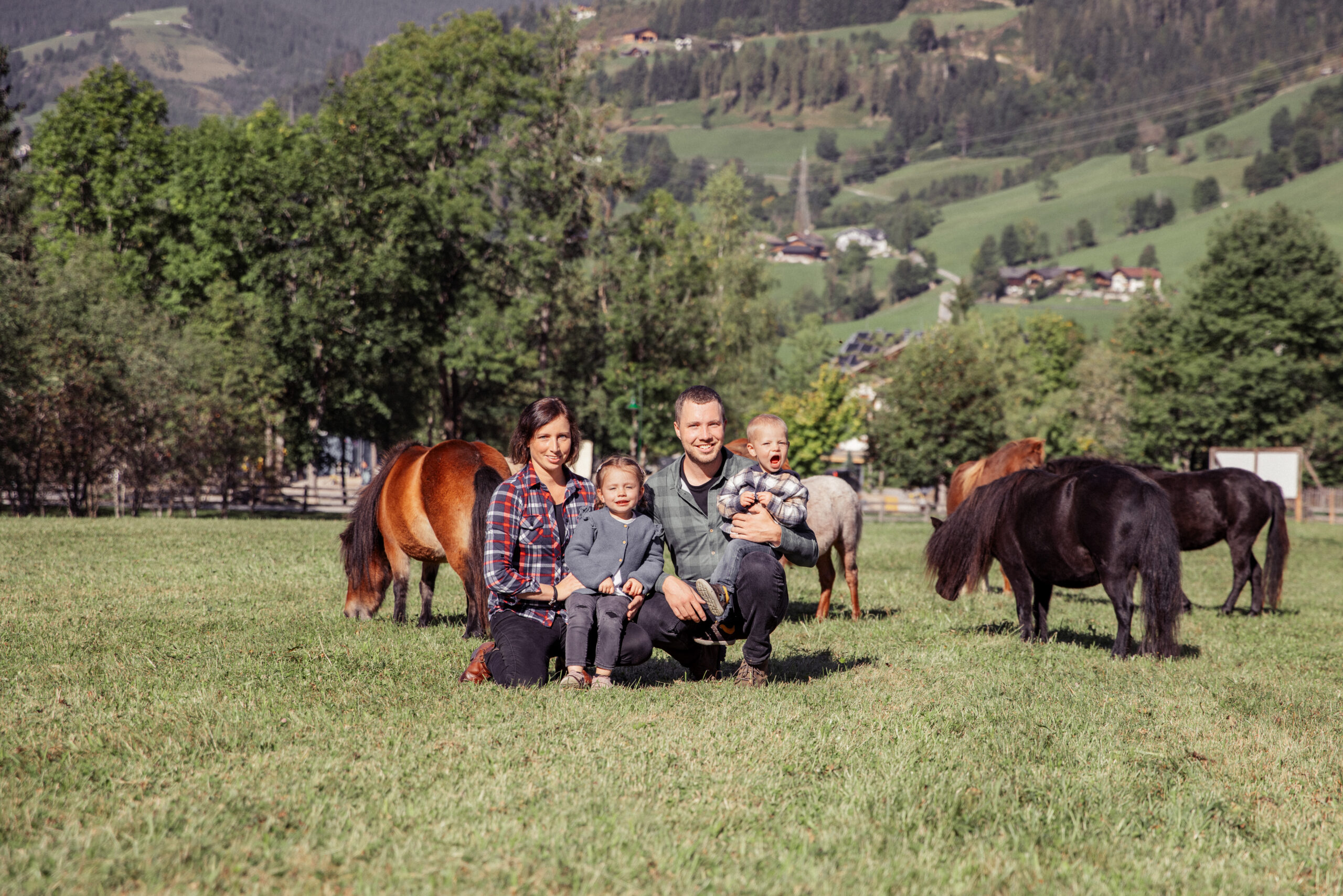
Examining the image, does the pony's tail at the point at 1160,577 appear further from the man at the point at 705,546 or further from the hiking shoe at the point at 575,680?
the hiking shoe at the point at 575,680

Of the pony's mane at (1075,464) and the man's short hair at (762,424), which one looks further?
the pony's mane at (1075,464)

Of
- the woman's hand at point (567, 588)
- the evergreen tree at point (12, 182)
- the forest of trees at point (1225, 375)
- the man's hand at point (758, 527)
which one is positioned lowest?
the woman's hand at point (567, 588)

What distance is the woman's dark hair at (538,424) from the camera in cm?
666

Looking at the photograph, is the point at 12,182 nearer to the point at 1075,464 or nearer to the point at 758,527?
the point at 1075,464

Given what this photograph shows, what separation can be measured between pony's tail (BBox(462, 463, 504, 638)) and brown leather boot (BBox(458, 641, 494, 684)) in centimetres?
85

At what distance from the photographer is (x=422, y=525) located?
922 cm

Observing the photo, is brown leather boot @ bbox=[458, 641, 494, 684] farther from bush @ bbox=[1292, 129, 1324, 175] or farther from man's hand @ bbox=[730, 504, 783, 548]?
bush @ bbox=[1292, 129, 1324, 175]

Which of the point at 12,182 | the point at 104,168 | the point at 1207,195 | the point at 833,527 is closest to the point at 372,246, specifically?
the point at 104,168

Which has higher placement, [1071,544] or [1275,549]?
[1071,544]

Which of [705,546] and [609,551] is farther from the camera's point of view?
[705,546]

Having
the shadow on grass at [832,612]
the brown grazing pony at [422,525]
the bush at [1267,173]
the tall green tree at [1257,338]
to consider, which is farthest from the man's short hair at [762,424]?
the bush at [1267,173]

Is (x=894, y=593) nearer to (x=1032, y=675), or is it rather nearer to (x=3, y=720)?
(x=1032, y=675)

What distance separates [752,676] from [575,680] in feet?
3.71

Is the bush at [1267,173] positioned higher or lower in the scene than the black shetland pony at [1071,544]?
higher
